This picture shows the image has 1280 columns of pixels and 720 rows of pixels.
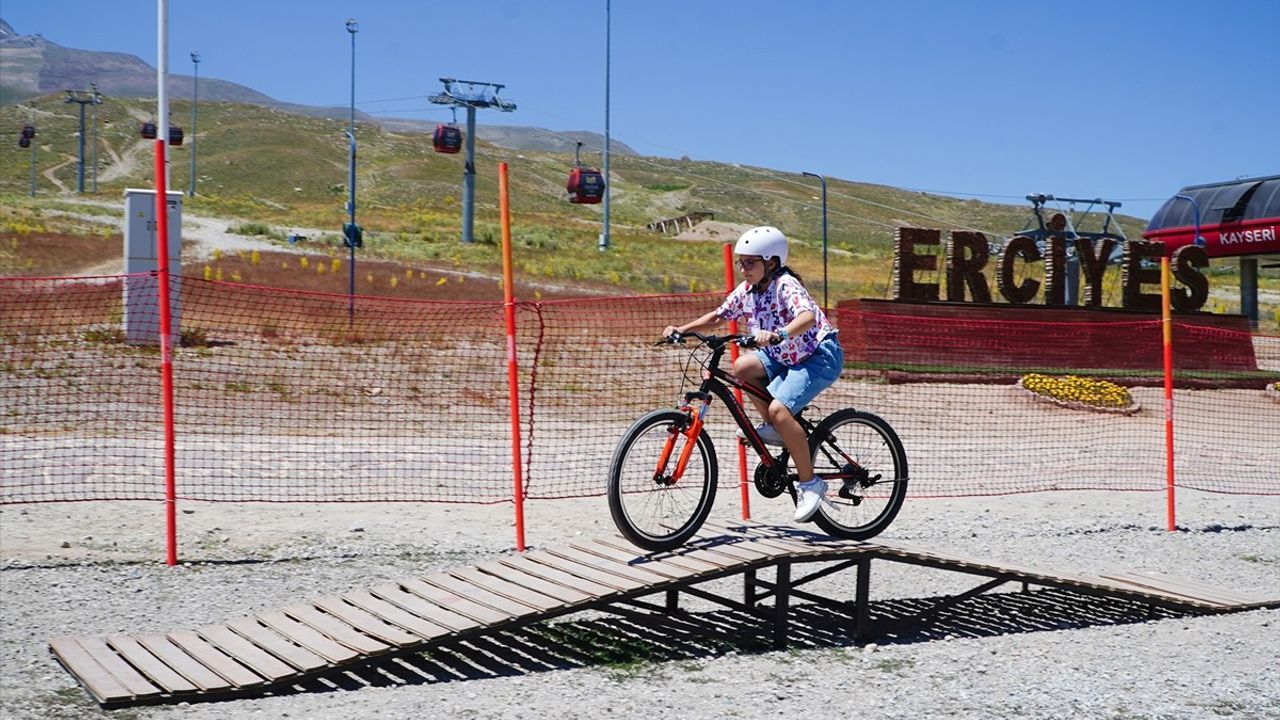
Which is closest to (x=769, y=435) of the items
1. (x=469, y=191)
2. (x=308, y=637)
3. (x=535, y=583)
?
(x=535, y=583)

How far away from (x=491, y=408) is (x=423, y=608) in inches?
492

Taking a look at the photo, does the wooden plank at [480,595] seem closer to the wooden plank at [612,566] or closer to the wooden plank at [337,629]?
the wooden plank at [612,566]

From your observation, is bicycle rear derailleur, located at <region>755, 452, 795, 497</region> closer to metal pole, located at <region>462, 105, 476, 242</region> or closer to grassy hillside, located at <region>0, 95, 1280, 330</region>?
grassy hillside, located at <region>0, 95, 1280, 330</region>

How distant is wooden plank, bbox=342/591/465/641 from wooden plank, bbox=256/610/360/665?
35 centimetres

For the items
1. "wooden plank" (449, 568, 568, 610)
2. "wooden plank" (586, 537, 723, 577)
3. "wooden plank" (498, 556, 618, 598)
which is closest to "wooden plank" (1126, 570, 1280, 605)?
"wooden plank" (586, 537, 723, 577)

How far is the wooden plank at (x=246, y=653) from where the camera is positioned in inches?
249

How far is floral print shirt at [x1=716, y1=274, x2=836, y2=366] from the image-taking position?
7.71 metres

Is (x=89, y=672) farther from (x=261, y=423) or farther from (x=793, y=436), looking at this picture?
(x=261, y=423)

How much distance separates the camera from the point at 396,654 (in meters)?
6.59

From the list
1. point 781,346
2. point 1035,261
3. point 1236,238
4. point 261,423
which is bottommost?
point 261,423

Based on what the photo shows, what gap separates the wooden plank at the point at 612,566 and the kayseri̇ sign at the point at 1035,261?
17.7 metres

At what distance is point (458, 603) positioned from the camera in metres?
7.21

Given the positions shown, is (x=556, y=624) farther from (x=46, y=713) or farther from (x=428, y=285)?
(x=428, y=285)

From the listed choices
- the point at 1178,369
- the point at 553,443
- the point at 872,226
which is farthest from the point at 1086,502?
the point at 872,226
